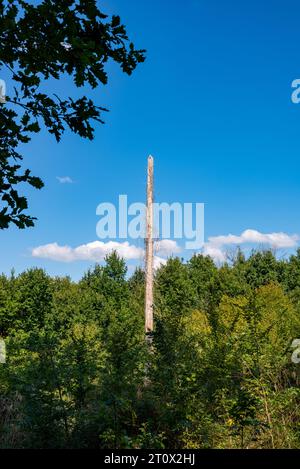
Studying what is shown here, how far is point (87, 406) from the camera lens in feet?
15.7

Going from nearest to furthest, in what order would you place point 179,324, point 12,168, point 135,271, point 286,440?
1. point 12,168
2. point 286,440
3. point 179,324
4. point 135,271

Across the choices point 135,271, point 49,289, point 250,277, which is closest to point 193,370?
point 49,289

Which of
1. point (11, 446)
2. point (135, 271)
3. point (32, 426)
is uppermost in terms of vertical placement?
point (135, 271)

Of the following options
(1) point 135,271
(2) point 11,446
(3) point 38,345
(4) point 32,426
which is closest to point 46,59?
(3) point 38,345

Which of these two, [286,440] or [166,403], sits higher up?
[166,403]

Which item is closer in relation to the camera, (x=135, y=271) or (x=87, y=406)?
(x=87, y=406)

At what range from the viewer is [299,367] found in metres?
6.68

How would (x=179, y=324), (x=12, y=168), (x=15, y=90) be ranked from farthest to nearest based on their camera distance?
(x=179, y=324) → (x=15, y=90) → (x=12, y=168)

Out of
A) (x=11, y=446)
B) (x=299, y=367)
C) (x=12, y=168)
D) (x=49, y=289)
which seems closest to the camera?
(x=12, y=168)

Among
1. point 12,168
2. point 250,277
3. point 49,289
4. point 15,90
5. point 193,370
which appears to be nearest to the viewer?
point 12,168

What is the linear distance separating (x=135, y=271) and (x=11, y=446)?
3957 centimetres

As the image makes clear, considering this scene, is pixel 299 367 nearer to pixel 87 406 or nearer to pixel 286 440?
pixel 286 440

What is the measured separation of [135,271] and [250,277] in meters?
12.6

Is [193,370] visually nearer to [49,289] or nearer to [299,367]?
[299,367]
